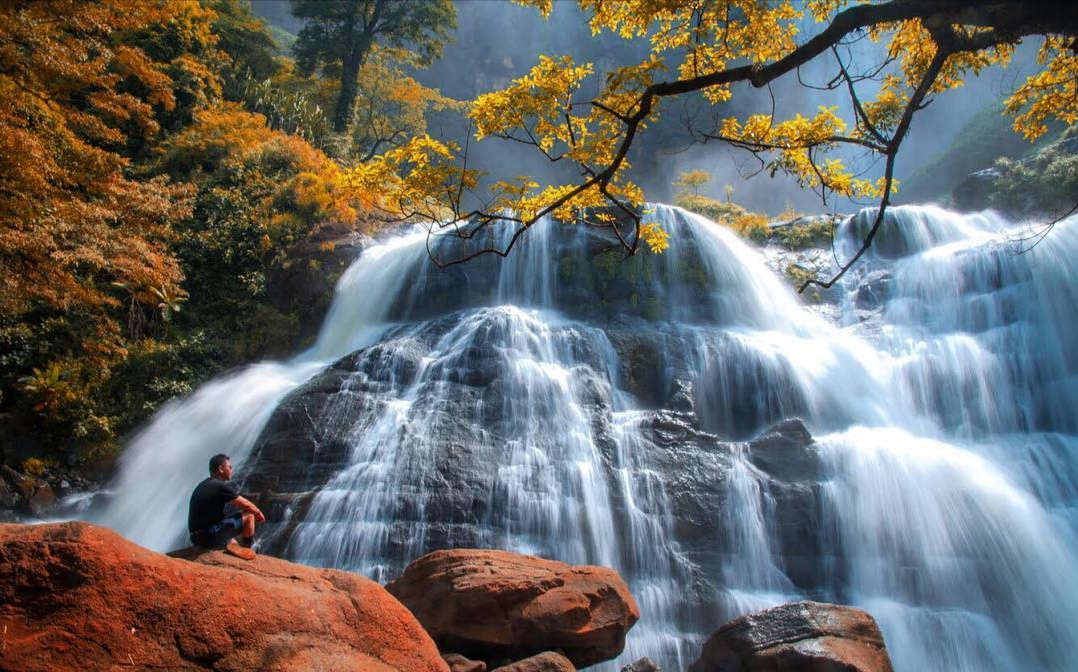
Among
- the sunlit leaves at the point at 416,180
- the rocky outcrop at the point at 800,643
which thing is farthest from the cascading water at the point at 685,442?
the sunlit leaves at the point at 416,180

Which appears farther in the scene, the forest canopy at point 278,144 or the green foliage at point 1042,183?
the green foliage at point 1042,183

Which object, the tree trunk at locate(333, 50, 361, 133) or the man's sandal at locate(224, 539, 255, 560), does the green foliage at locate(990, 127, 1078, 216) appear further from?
the tree trunk at locate(333, 50, 361, 133)

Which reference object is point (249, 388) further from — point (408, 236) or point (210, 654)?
point (210, 654)

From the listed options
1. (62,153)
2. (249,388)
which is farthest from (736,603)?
(62,153)

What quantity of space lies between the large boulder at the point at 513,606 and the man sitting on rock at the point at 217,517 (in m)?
1.73

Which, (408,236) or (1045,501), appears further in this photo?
(408,236)

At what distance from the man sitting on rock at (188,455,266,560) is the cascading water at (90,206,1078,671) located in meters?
3.19

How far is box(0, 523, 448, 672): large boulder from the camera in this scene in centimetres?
312

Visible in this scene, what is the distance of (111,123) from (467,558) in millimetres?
21126

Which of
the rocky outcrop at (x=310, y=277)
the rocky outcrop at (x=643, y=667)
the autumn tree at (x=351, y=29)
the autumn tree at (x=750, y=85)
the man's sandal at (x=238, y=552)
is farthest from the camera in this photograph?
the autumn tree at (x=351, y=29)

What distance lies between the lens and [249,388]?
43.0ft

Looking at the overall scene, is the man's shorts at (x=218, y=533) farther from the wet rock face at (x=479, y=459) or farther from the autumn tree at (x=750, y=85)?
the wet rock face at (x=479, y=459)

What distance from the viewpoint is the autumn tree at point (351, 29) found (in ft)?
81.7

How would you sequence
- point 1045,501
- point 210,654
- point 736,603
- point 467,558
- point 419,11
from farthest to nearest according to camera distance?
1. point 419,11
2. point 1045,501
3. point 736,603
4. point 467,558
5. point 210,654
